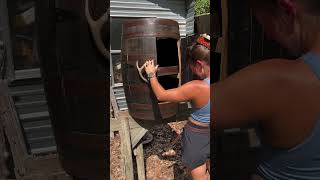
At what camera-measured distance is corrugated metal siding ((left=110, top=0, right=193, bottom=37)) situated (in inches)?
27.1

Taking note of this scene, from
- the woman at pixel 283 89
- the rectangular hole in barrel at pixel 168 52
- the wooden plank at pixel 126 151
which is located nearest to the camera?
the woman at pixel 283 89

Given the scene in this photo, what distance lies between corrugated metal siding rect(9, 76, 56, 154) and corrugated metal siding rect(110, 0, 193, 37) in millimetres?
216

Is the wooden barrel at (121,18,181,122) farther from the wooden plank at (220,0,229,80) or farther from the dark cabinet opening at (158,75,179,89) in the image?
the wooden plank at (220,0,229,80)

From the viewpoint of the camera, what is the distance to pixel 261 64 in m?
0.61

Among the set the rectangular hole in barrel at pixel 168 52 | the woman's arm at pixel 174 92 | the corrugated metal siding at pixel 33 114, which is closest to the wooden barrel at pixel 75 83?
the corrugated metal siding at pixel 33 114

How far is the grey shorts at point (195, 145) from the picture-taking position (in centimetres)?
70

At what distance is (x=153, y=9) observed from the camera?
31.4 inches

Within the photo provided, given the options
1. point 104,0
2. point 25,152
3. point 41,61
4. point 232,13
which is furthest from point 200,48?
point 25,152

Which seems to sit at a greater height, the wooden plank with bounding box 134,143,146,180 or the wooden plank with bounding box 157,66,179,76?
the wooden plank with bounding box 157,66,179,76

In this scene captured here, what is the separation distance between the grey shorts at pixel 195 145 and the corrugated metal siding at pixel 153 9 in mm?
230

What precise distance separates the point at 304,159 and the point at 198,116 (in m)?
0.23

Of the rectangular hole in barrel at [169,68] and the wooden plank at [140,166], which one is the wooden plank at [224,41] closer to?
the rectangular hole in barrel at [169,68]

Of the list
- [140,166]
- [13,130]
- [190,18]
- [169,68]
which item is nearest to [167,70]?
[169,68]

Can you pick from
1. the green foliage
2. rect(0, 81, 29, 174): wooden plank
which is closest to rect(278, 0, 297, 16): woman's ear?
the green foliage
